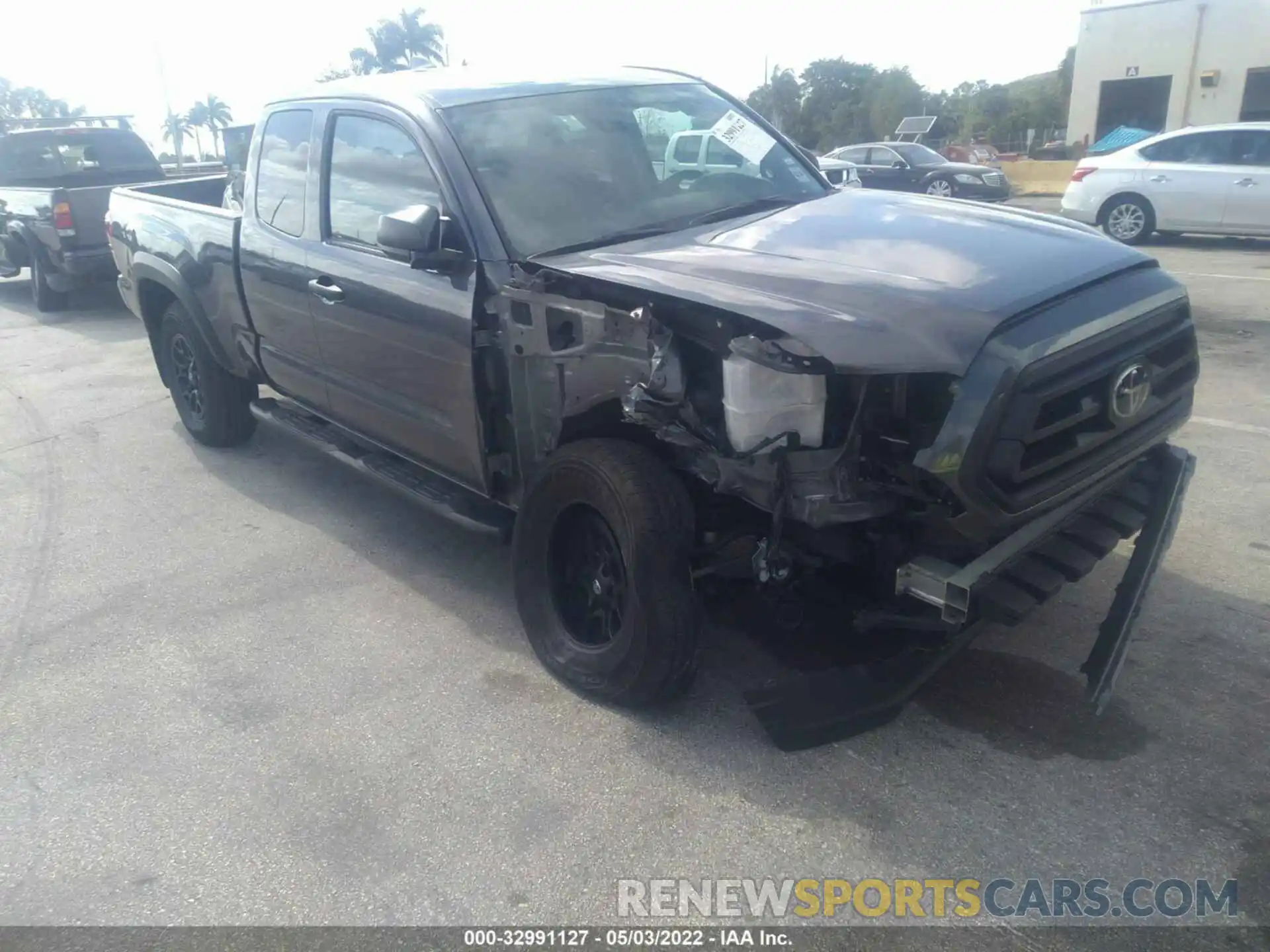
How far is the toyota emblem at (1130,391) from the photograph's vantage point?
2.93 meters

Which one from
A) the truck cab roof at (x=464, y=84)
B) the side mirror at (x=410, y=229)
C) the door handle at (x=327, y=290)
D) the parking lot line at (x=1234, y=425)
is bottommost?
the parking lot line at (x=1234, y=425)

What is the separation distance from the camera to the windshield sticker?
4.42 m

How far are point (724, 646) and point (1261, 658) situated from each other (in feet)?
6.06

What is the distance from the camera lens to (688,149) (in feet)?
14.0

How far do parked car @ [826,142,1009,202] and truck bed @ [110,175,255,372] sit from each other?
1453cm

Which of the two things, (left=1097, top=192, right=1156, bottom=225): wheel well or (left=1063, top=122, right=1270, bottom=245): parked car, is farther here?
(left=1097, top=192, right=1156, bottom=225): wheel well

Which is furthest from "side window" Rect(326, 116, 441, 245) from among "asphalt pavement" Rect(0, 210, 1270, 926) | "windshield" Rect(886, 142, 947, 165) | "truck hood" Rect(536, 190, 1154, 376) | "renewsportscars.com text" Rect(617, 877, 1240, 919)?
"windshield" Rect(886, 142, 947, 165)

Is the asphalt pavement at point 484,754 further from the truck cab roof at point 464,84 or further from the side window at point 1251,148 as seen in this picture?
the side window at point 1251,148

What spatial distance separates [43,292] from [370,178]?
9172mm

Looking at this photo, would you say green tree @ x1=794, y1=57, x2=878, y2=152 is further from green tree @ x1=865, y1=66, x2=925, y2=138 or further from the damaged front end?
the damaged front end

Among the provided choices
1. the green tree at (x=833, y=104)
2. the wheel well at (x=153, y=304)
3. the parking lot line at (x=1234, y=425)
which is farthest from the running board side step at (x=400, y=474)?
the green tree at (x=833, y=104)

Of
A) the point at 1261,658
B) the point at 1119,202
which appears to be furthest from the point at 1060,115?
the point at 1261,658

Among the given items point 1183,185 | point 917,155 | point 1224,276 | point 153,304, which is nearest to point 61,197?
point 153,304

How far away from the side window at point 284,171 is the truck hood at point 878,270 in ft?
5.78
